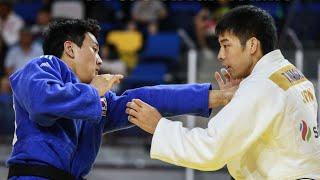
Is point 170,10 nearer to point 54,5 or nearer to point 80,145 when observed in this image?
point 54,5

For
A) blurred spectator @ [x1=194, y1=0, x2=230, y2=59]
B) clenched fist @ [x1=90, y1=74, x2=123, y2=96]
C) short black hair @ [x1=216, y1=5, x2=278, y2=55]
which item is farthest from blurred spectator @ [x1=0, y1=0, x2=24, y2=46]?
short black hair @ [x1=216, y1=5, x2=278, y2=55]

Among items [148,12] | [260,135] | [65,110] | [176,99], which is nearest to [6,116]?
[148,12]

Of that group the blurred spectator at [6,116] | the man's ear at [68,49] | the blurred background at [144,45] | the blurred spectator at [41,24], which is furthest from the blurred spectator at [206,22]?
the man's ear at [68,49]

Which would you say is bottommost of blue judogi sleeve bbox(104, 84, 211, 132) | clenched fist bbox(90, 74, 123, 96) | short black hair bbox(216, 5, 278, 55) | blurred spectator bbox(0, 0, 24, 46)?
blurred spectator bbox(0, 0, 24, 46)

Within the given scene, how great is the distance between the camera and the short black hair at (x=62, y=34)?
3789mm

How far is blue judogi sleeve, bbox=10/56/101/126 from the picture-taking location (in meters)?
3.30

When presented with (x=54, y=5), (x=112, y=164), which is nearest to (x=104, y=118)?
(x=112, y=164)

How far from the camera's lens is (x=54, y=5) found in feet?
32.9

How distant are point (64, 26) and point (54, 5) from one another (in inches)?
250

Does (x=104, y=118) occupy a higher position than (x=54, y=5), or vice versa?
(x=104, y=118)

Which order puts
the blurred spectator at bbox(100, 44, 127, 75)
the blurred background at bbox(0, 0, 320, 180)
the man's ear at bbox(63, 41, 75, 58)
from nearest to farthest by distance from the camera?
the man's ear at bbox(63, 41, 75, 58), the blurred background at bbox(0, 0, 320, 180), the blurred spectator at bbox(100, 44, 127, 75)

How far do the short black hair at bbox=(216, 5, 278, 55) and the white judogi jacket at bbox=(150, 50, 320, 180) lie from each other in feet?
0.30

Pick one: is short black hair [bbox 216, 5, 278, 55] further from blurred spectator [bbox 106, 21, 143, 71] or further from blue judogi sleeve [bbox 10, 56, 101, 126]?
blurred spectator [bbox 106, 21, 143, 71]

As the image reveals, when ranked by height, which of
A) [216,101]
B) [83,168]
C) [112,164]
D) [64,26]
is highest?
[64,26]
